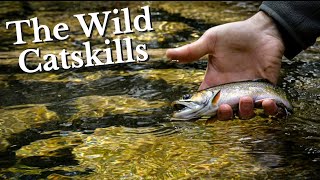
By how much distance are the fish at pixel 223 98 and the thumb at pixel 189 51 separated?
0.25 m

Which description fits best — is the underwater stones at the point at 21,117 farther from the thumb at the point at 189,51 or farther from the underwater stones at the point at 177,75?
the underwater stones at the point at 177,75

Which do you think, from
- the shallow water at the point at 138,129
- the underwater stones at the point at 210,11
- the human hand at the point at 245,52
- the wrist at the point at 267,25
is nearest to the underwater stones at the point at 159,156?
the shallow water at the point at 138,129

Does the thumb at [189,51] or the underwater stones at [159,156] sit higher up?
the thumb at [189,51]

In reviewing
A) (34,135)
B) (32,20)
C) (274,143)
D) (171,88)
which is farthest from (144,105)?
(32,20)

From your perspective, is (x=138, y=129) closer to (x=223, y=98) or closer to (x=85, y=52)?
(x=223, y=98)

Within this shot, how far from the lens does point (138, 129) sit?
2.98 meters

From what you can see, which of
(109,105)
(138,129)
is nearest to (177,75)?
(109,105)

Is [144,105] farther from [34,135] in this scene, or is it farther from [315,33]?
[315,33]

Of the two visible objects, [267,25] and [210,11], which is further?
[210,11]

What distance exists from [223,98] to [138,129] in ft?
1.68

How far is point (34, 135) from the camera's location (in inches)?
115

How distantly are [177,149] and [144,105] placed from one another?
791 mm

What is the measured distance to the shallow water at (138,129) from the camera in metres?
2.45

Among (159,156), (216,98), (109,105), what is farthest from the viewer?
(109,105)
